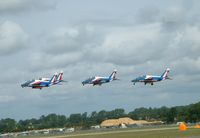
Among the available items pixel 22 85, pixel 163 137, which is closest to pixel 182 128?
pixel 163 137

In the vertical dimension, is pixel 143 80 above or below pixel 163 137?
above

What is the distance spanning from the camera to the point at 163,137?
310 ft

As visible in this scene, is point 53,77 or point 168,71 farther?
point 168,71

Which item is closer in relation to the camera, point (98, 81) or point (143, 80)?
point (98, 81)

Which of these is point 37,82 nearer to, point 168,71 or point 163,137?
point 168,71

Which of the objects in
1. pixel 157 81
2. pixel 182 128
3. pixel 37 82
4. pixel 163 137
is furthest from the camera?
pixel 157 81

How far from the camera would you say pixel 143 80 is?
157750mm

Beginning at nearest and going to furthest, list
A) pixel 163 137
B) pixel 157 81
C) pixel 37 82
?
pixel 163 137
pixel 37 82
pixel 157 81

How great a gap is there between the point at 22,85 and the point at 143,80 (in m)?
34.8

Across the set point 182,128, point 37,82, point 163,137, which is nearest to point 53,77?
point 37,82

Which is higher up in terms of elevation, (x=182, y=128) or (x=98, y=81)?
(x=98, y=81)

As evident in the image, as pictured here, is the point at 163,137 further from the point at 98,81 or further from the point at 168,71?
the point at 168,71

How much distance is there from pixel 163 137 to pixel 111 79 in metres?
56.0

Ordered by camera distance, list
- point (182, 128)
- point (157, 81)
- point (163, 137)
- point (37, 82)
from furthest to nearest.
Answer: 1. point (157, 81)
2. point (37, 82)
3. point (182, 128)
4. point (163, 137)
